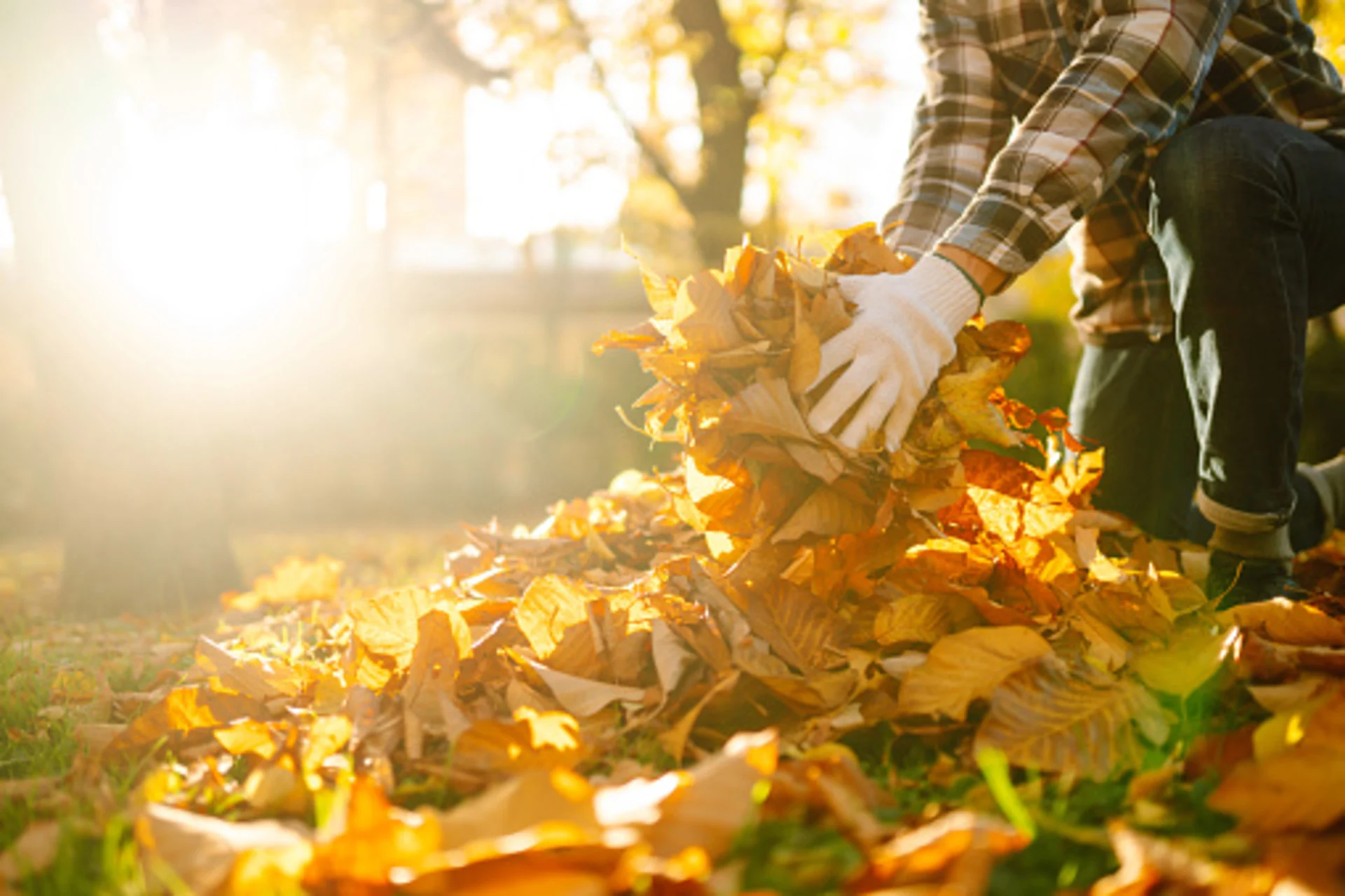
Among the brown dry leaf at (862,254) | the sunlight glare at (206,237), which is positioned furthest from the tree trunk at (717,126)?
the brown dry leaf at (862,254)

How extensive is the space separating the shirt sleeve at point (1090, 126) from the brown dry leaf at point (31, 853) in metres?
1.58

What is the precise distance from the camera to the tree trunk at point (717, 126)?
8.61 m

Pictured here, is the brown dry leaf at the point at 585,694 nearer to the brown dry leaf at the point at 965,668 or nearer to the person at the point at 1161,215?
the brown dry leaf at the point at 965,668

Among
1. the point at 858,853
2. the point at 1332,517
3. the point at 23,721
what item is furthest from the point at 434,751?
the point at 1332,517

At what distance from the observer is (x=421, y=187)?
26.6m

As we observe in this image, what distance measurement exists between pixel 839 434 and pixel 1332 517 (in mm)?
1918

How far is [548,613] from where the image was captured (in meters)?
1.62

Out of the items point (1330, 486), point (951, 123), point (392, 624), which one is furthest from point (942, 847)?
point (1330, 486)

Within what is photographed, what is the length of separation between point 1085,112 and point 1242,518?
884 mm

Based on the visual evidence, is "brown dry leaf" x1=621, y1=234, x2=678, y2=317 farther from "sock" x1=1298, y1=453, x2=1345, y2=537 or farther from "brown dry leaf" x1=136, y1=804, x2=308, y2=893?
"sock" x1=1298, y1=453, x2=1345, y2=537

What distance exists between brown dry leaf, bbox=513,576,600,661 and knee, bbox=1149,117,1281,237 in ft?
4.70

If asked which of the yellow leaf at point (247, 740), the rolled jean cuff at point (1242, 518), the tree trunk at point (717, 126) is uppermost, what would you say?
the tree trunk at point (717, 126)

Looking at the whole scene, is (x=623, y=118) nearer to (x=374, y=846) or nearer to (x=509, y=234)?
(x=509, y=234)

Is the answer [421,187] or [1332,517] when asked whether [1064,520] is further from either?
[421,187]
